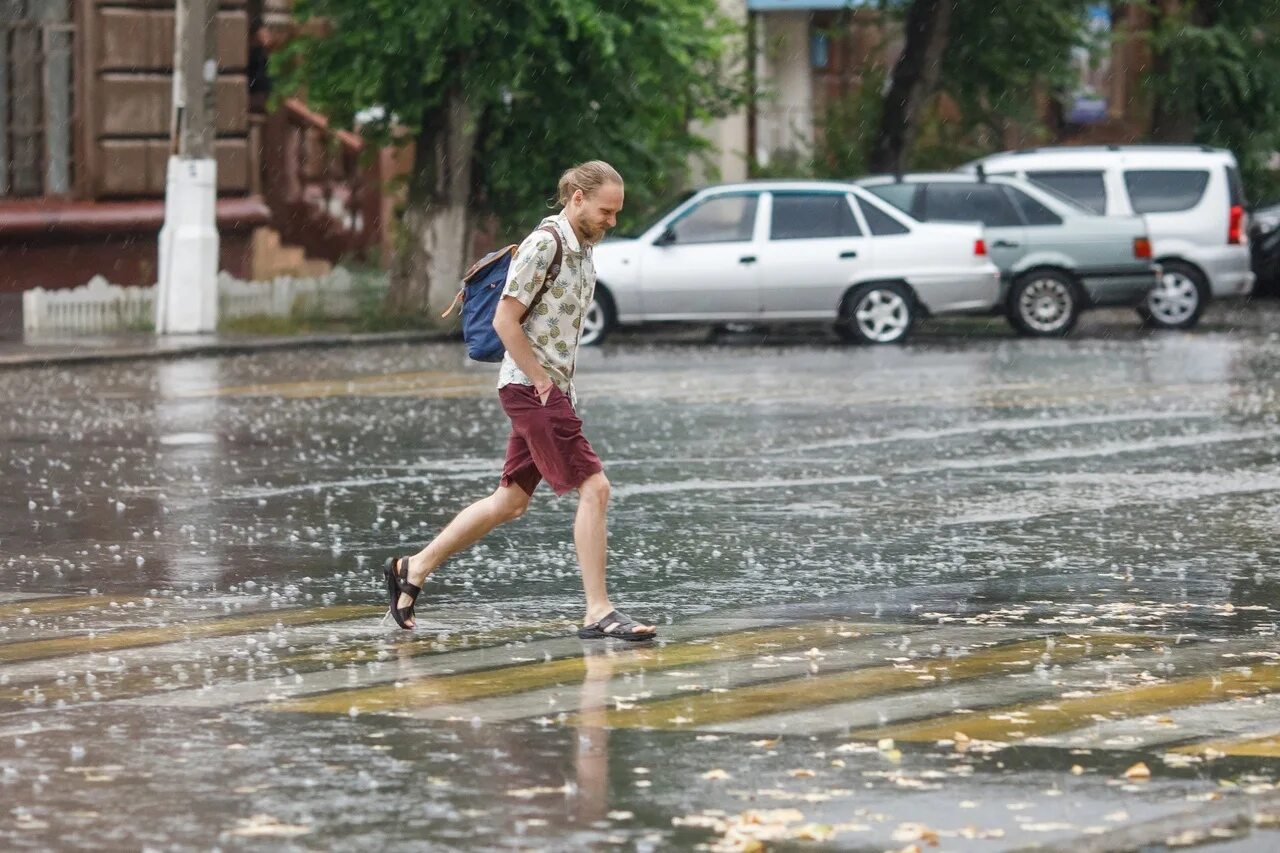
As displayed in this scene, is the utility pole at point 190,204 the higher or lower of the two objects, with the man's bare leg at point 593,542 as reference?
higher

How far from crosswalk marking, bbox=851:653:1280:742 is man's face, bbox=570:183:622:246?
235 centimetres

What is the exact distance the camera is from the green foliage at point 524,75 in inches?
1093

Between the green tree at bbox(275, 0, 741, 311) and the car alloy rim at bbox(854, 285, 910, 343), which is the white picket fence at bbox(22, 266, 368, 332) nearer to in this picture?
the green tree at bbox(275, 0, 741, 311)

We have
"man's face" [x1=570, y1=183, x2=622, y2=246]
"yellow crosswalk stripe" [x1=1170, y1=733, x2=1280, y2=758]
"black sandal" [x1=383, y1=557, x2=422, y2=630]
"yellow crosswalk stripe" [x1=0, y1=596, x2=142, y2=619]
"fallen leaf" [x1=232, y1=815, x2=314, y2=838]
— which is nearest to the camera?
"fallen leaf" [x1=232, y1=815, x2=314, y2=838]

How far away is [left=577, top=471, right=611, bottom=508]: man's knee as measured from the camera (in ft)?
30.1

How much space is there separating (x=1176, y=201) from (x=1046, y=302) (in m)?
2.07

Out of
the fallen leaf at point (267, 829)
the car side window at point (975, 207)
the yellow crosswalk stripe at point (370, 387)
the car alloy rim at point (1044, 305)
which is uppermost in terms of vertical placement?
the car side window at point (975, 207)

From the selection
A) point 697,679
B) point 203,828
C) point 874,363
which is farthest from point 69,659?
point 874,363

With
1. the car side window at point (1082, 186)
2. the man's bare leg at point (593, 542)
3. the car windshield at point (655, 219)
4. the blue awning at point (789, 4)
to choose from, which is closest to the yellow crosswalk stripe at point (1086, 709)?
the man's bare leg at point (593, 542)

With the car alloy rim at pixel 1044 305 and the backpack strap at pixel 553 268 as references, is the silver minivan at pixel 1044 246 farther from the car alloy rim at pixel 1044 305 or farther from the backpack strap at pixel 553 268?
the backpack strap at pixel 553 268

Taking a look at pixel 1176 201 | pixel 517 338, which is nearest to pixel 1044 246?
pixel 1176 201

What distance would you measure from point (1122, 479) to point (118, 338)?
14.2 m

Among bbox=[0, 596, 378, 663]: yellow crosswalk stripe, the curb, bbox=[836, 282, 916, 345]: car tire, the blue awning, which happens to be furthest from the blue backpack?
the blue awning

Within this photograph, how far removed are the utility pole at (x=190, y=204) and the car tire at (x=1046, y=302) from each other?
8068mm
